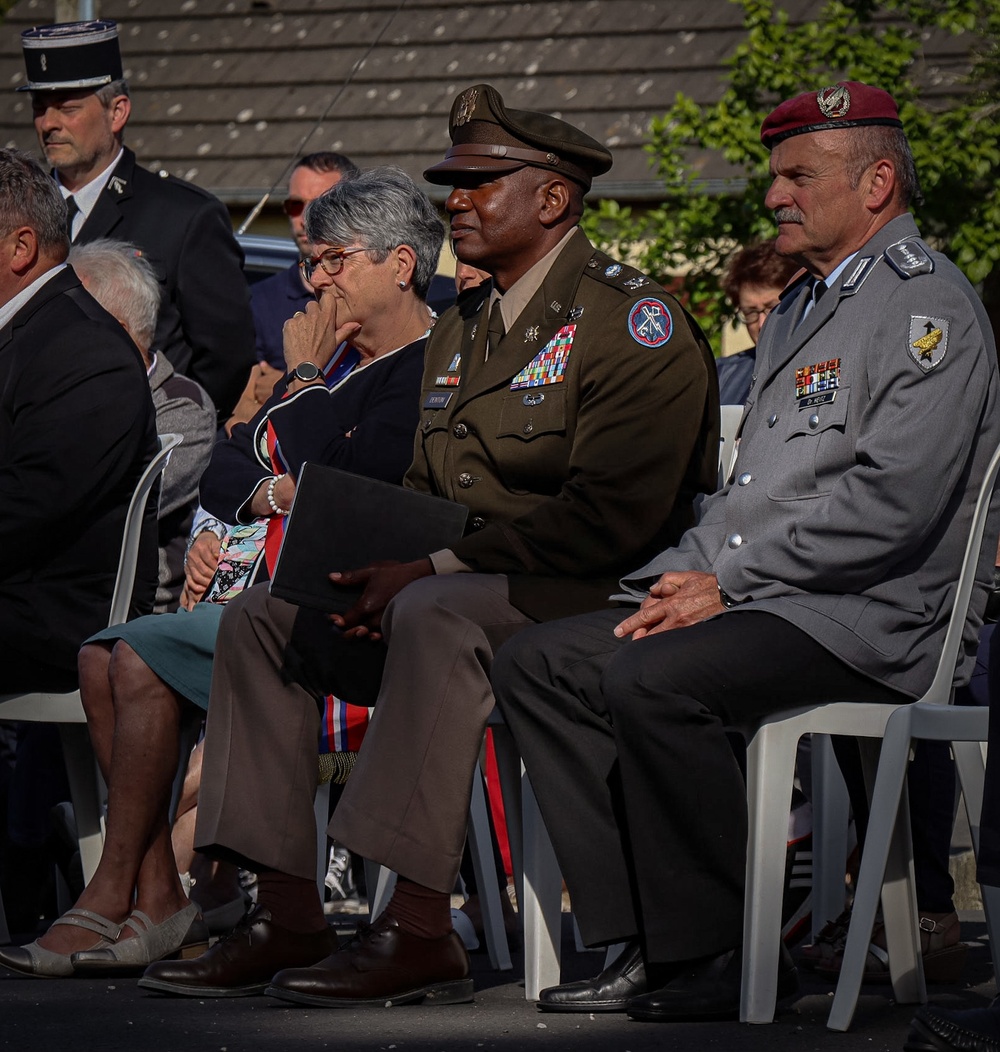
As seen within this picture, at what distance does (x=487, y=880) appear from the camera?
473cm

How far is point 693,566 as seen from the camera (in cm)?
406

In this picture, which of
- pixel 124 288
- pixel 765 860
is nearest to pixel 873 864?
pixel 765 860

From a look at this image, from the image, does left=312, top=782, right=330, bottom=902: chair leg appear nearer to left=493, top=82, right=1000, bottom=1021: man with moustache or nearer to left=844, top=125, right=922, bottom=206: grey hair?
left=493, top=82, right=1000, bottom=1021: man with moustache

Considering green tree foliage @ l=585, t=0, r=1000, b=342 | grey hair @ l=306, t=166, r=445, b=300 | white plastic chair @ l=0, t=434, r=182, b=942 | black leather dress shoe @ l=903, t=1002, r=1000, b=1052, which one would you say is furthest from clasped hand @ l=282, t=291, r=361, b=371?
green tree foliage @ l=585, t=0, r=1000, b=342

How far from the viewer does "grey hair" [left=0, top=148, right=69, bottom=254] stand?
16.6 ft

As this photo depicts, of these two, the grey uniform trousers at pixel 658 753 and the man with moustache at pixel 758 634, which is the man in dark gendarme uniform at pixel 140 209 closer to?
the man with moustache at pixel 758 634

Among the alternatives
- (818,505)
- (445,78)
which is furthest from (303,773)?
(445,78)

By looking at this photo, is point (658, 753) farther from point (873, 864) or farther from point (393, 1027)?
point (393, 1027)

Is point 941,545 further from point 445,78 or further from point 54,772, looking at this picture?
point 445,78

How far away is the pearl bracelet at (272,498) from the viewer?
492cm

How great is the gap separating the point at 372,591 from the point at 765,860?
989 millimetres

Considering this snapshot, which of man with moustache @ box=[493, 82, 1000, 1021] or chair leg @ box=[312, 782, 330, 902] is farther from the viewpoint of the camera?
chair leg @ box=[312, 782, 330, 902]

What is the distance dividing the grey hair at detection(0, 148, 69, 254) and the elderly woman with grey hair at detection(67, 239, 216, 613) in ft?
1.24

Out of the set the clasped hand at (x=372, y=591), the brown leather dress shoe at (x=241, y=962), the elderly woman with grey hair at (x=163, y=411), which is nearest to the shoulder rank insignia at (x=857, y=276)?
the clasped hand at (x=372, y=591)
